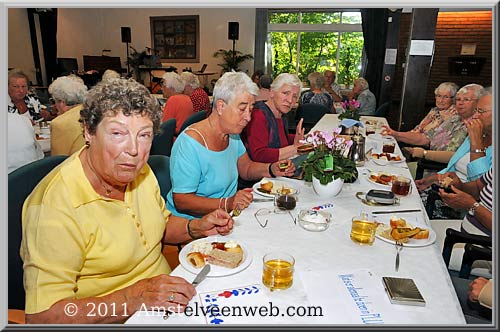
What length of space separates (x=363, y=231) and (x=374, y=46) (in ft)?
27.6

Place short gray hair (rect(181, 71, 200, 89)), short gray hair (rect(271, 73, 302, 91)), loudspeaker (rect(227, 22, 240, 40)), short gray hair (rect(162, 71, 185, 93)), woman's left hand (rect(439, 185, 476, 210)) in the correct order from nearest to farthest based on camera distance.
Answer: woman's left hand (rect(439, 185, 476, 210)), short gray hair (rect(271, 73, 302, 91)), short gray hair (rect(162, 71, 185, 93)), short gray hair (rect(181, 71, 200, 89)), loudspeaker (rect(227, 22, 240, 40))

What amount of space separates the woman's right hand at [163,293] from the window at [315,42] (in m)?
9.40

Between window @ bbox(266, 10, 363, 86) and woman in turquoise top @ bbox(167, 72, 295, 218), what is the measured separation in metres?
8.27

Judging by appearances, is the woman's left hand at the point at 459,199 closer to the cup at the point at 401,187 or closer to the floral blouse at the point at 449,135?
the cup at the point at 401,187

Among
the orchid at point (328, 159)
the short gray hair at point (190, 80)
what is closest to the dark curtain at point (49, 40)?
the short gray hair at point (190, 80)

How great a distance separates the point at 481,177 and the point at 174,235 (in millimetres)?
1739

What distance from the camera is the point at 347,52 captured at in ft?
31.4

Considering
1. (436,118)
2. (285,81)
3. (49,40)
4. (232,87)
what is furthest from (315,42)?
(232,87)

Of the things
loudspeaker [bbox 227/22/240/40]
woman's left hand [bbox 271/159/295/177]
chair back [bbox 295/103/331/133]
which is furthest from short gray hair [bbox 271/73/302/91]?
loudspeaker [bbox 227/22/240/40]

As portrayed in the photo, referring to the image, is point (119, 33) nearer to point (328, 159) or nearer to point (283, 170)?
point (283, 170)

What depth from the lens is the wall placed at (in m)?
10.2

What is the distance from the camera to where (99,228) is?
1.09 metres

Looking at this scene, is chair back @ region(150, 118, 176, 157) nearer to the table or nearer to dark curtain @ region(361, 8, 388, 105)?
the table

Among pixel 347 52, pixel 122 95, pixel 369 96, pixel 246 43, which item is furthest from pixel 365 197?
pixel 246 43
